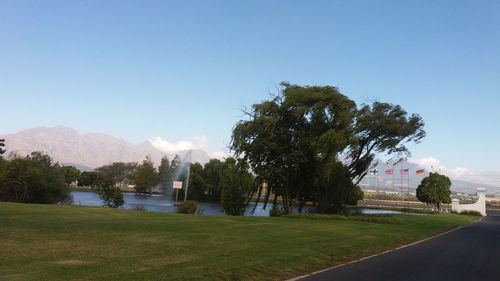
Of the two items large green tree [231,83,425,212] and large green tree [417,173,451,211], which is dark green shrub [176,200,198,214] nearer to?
large green tree [231,83,425,212]

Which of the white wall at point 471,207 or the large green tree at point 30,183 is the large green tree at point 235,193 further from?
the white wall at point 471,207

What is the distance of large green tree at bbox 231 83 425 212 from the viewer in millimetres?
37281

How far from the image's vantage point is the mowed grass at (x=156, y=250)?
9859mm

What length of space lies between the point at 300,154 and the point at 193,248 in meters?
24.1

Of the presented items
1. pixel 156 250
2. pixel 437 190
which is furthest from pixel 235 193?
pixel 437 190

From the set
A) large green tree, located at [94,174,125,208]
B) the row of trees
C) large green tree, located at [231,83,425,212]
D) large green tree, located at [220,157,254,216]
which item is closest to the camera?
large green tree, located at [231,83,425,212]

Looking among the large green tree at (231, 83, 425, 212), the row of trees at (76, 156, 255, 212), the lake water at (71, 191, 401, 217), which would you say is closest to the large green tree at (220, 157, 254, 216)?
the row of trees at (76, 156, 255, 212)

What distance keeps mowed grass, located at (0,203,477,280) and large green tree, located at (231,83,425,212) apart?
16722 mm

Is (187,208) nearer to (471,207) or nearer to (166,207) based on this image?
(166,207)

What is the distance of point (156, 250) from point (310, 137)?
26.4m

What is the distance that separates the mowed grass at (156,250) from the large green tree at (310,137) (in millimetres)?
16722

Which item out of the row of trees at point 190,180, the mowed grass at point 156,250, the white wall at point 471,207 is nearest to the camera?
the mowed grass at point 156,250

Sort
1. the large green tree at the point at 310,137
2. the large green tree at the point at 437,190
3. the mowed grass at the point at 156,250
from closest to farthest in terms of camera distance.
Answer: the mowed grass at the point at 156,250 < the large green tree at the point at 310,137 < the large green tree at the point at 437,190

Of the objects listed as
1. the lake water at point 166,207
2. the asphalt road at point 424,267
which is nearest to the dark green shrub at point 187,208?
the lake water at point 166,207
